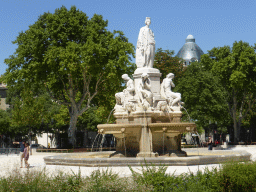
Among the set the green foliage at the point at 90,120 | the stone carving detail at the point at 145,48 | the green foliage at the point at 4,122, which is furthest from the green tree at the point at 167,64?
the stone carving detail at the point at 145,48

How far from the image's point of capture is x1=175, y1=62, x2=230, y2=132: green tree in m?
43.3

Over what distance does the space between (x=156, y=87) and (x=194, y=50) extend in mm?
116852

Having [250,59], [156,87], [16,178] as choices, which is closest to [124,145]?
[156,87]

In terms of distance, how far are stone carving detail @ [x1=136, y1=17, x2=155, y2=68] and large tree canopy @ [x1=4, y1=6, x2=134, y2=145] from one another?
41.1 ft

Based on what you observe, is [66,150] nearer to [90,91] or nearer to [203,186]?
[90,91]

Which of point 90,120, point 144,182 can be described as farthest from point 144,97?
point 90,120

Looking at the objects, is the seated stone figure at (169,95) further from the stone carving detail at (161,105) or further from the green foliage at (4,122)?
the green foliage at (4,122)

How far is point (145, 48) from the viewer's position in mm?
19391

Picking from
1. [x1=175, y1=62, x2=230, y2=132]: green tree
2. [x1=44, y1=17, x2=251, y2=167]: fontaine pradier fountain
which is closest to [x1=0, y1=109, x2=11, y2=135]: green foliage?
[x1=175, y1=62, x2=230, y2=132]: green tree

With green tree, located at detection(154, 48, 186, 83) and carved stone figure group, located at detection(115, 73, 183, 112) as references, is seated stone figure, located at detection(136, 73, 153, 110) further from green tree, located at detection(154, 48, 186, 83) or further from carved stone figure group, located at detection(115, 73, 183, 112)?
green tree, located at detection(154, 48, 186, 83)

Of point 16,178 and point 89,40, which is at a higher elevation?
point 89,40

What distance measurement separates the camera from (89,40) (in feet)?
106

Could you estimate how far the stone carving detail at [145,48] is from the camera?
19.3m

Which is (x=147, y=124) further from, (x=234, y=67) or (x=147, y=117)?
(x=234, y=67)
